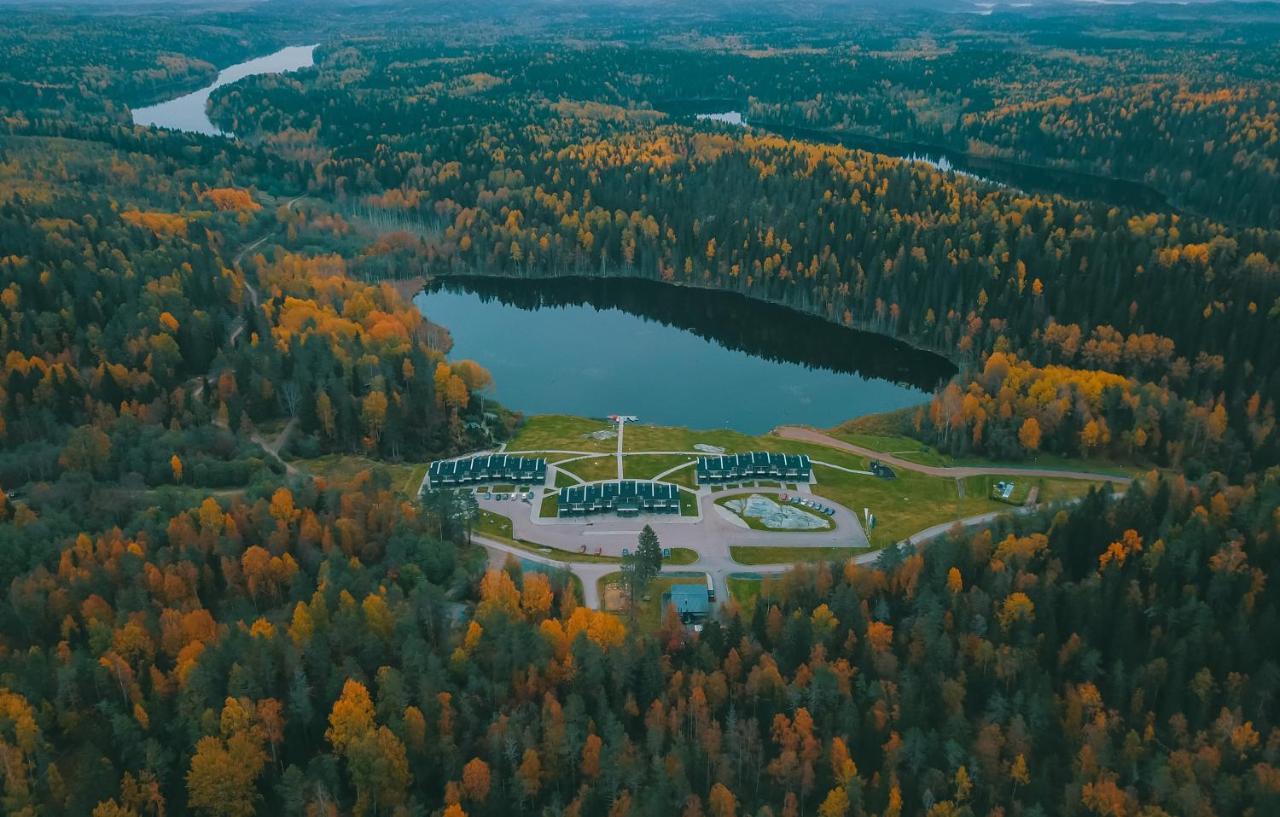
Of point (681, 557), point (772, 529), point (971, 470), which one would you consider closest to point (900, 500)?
point (971, 470)

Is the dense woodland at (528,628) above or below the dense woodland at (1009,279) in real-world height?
below

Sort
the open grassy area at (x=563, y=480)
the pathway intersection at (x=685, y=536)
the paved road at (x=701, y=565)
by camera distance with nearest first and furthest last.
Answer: the paved road at (x=701, y=565)
the pathway intersection at (x=685, y=536)
the open grassy area at (x=563, y=480)

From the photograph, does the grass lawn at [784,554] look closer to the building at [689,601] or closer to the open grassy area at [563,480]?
the building at [689,601]

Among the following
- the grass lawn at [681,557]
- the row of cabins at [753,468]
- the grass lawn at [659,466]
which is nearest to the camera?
the grass lawn at [681,557]

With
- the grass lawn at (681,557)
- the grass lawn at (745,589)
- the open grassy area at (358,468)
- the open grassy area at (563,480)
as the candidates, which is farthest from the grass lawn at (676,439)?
the grass lawn at (745,589)

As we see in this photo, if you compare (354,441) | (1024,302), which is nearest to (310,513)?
(354,441)

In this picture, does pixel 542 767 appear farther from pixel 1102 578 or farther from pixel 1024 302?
pixel 1024 302

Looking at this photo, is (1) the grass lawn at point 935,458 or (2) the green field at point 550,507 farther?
(1) the grass lawn at point 935,458
